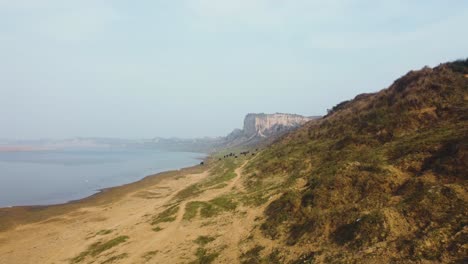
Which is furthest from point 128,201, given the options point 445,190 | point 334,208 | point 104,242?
point 445,190

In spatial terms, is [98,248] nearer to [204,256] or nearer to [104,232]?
[104,232]

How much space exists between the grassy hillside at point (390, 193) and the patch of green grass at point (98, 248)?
1700cm

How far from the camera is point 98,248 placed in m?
34.7

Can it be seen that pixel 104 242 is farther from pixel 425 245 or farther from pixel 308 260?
pixel 425 245

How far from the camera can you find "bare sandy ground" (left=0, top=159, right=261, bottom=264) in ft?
92.3

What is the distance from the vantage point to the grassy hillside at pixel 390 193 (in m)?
17.9

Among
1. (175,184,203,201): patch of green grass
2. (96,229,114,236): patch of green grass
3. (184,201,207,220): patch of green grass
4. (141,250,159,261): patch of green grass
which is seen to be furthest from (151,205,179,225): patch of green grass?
(175,184,203,201): patch of green grass

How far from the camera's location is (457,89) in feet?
144

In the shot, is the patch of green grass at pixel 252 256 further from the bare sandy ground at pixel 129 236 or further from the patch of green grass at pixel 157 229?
the patch of green grass at pixel 157 229

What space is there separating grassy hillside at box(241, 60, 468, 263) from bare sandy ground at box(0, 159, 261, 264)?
138 inches

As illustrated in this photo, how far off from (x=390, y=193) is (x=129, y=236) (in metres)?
28.4

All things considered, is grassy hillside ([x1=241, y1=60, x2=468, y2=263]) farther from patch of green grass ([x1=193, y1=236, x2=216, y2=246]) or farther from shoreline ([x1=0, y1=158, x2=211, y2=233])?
shoreline ([x1=0, y1=158, x2=211, y2=233])

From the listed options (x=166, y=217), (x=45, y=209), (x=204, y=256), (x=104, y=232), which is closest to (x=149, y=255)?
(x=204, y=256)

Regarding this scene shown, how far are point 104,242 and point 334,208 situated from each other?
26860 millimetres
